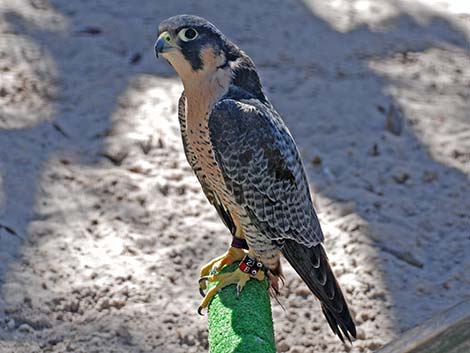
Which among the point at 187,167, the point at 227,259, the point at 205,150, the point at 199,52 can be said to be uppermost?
the point at 199,52

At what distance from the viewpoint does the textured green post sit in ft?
9.93

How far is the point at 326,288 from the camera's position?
341 cm

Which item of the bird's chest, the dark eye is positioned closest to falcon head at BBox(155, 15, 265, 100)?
the dark eye

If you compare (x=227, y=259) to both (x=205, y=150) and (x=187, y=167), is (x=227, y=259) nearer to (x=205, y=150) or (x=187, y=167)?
(x=205, y=150)

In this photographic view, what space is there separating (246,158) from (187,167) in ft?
5.50

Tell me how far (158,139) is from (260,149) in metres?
1.81

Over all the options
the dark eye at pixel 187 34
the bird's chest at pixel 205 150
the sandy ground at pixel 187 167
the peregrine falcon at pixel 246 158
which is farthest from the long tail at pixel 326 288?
the dark eye at pixel 187 34

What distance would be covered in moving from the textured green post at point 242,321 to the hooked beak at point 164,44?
939 millimetres

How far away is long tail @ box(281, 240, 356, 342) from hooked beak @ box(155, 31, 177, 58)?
961mm

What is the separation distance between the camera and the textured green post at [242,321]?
3.03m

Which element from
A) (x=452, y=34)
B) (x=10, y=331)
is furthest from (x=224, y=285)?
(x=452, y=34)

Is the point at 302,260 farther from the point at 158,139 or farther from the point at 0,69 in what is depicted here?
the point at 0,69

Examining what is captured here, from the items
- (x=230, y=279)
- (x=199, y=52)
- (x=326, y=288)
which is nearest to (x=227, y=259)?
(x=230, y=279)

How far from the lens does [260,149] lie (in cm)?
336
